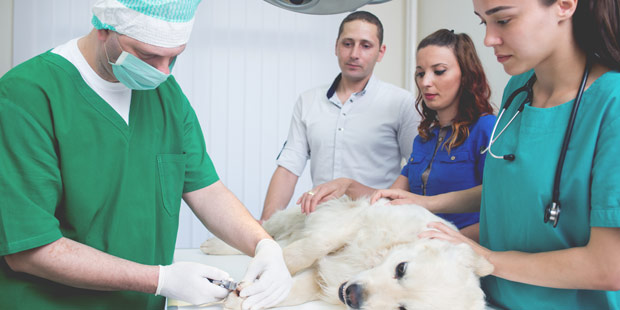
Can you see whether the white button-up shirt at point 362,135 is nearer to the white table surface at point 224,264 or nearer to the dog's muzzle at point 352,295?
the white table surface at point 224,264

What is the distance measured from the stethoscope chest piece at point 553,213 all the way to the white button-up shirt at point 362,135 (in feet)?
4.58

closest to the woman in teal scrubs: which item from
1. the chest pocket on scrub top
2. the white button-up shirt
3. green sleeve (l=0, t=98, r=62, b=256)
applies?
the chest pocket on scrub top

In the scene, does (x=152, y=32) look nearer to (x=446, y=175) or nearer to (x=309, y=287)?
(x=309, y=287)

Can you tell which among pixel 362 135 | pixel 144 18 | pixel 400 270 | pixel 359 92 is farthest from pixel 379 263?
pixel 359 92

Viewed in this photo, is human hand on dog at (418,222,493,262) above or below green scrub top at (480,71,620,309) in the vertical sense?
below

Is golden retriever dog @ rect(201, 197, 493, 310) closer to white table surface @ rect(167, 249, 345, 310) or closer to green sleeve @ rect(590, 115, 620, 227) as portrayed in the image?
white table surface @ rect(167, 249, 345, 310)

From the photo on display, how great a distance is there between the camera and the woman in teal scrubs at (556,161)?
2.83ft

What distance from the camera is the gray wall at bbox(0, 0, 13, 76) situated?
139 inches

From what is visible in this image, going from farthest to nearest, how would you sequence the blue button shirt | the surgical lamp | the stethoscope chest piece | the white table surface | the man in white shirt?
1. the man in white shirt
2. the blue button shirt
3. the surgical lamp
4. the white table surface
5. the stethoscope chest piece

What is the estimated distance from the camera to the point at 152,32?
1078mm

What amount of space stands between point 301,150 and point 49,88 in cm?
158

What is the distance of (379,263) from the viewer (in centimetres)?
122

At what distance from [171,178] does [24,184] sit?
1.24ft

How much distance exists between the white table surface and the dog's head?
0.36 feet
